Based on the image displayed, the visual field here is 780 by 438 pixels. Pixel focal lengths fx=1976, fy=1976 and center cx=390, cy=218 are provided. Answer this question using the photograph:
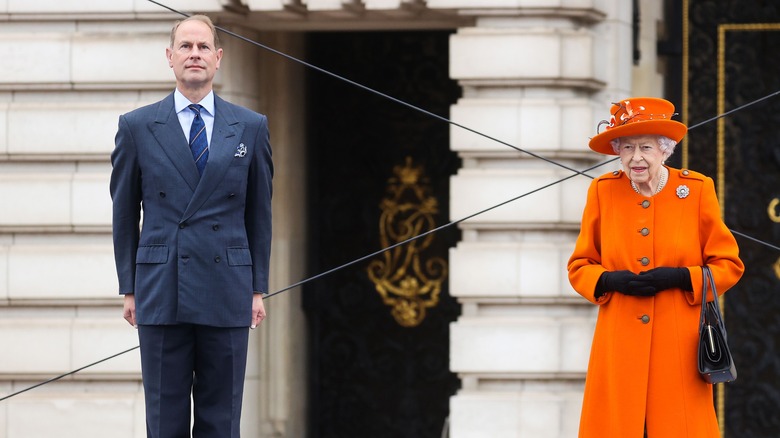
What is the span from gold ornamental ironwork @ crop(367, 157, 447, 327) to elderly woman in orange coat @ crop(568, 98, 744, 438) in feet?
14.0

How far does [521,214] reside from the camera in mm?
10508

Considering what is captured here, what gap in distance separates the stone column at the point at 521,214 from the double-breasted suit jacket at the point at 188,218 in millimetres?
3185

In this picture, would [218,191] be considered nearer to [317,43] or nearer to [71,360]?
[71,360]

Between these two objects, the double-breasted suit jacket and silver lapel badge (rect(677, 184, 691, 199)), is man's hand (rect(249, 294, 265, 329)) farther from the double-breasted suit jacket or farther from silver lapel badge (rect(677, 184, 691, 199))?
silver lapel badge (rect(677, 184, 691, 199))

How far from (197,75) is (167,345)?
1.01 meters

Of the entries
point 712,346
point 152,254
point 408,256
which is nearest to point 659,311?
point 712,346

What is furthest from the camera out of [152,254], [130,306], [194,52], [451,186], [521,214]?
[451,186]

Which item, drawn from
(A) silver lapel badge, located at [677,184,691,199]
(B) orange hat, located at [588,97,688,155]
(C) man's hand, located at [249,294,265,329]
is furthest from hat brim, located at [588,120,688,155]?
(C) man's hand, located at [249,294,265,329]

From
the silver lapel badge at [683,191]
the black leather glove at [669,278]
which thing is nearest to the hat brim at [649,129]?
the silver lapel badge at [683,191]

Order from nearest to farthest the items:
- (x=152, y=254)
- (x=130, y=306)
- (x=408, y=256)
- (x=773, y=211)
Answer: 1. (x=152, y=254)
2. (x=130, y=306)
3. (x=773, y=211)
4. (x=408, y=256)

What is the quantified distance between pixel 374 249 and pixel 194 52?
477cm

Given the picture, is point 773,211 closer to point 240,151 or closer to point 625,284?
point 625,284

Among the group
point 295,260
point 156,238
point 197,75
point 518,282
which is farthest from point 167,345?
point 295,260

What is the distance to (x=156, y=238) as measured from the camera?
7.38m
